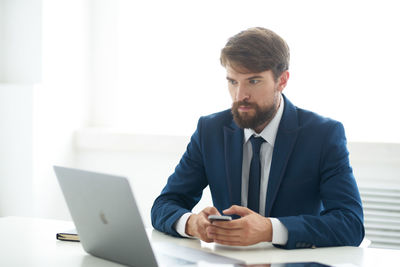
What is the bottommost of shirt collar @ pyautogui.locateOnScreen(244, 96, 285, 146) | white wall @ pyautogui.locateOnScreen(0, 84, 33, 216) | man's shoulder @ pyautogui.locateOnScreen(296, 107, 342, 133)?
white wall @ pyautogui.locateOnScreen(0, 84, 33, 216)

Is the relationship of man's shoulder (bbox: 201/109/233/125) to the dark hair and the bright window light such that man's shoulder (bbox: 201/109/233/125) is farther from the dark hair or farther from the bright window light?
the bright window light

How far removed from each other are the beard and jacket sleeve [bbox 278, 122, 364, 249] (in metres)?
0.25

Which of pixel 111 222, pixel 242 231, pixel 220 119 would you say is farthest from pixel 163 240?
pixel 220 119

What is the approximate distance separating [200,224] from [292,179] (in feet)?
1.59

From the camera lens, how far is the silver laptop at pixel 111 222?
4.88 feet

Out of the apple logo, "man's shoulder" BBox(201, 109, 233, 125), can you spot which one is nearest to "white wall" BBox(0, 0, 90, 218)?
"man's shoulder" BBox(201, 109, 233, 125)

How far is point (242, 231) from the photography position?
1.80 meters

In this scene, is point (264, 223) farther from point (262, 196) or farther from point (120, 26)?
point (120, 26)

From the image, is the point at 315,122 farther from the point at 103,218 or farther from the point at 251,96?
the point at 103,218

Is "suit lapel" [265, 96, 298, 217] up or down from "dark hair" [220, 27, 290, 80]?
down

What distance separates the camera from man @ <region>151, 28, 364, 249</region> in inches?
80.5

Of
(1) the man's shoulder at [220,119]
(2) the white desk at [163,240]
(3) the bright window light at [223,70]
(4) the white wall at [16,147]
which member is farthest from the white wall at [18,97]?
(2) the white desk at [163,240]

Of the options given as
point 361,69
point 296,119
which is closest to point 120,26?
point 361,69

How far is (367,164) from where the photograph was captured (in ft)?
11.8
